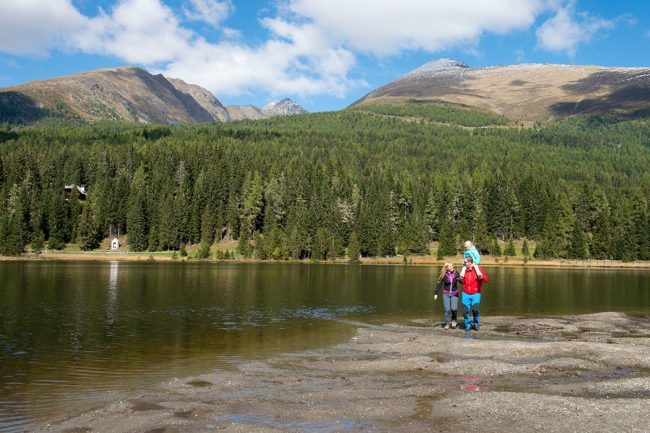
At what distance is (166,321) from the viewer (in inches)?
1550

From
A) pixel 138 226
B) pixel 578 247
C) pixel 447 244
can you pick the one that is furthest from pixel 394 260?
pixel 138 226

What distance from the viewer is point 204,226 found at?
171 m

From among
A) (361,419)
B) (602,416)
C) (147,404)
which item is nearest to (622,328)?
(602,416)

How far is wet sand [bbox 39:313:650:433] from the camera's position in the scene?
1570cm

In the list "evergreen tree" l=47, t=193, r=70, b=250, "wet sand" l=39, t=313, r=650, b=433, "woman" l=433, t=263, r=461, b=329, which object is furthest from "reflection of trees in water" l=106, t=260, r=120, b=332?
"evergreen tree" l=47, t=193, r=70, b=250

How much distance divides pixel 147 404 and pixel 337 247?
14321 cm

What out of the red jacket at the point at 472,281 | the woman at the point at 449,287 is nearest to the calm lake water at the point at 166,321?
the woman at the point at 449,287

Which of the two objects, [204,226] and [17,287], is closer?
[17,287]

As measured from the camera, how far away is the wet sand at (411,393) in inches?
618

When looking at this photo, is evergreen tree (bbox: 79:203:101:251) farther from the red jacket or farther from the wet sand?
the red jacket

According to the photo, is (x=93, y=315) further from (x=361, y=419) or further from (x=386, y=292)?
(x=386, y=292)

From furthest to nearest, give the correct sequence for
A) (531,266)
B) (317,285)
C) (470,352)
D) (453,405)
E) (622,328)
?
(531,266) → (317,285) → (622,328) → (470,352) → (453,405)

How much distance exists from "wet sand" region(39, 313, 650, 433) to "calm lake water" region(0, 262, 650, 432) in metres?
2.37

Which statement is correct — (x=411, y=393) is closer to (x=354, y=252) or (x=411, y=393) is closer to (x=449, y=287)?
(x=449, y=287)
